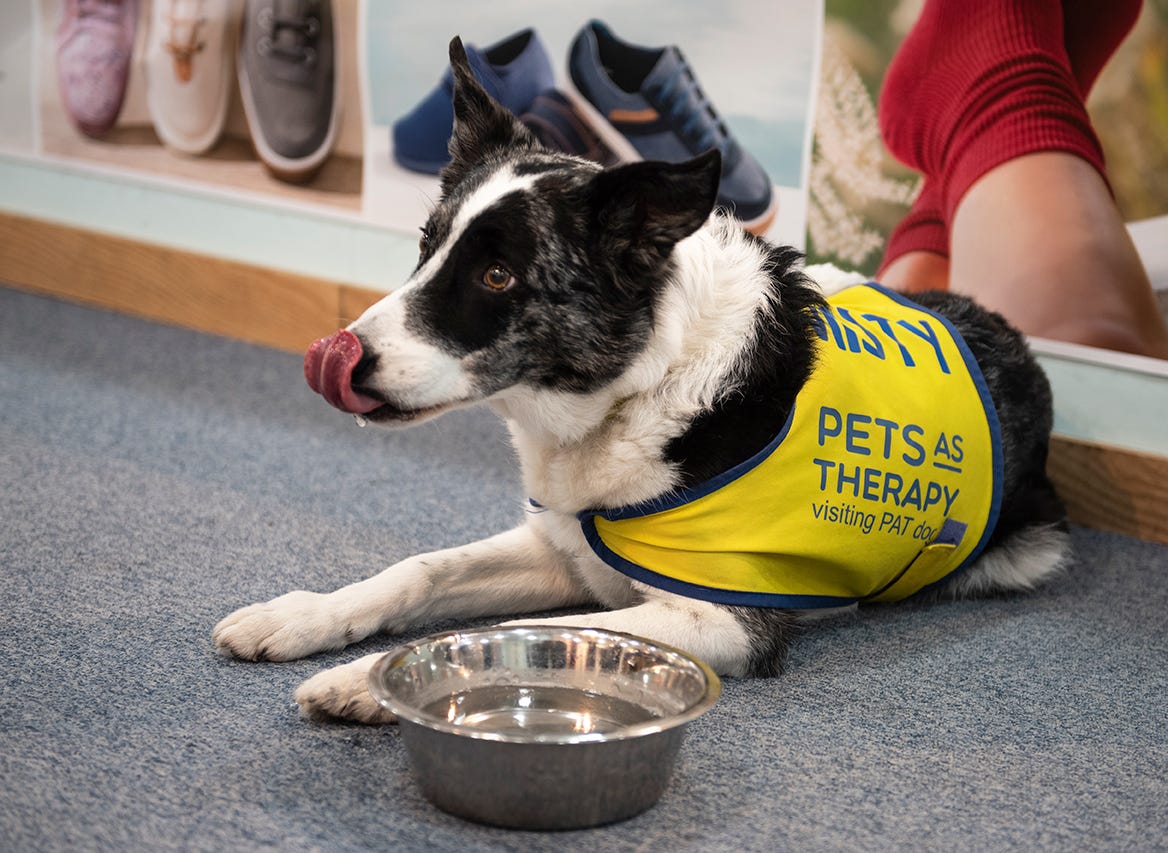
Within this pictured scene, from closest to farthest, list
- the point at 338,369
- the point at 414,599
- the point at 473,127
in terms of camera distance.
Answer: the point at 338,369 → the point at 414,599 → the point at 473,127

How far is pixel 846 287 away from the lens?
8.23 ft

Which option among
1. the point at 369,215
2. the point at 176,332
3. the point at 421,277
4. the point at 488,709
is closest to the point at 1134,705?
the point at 488,709

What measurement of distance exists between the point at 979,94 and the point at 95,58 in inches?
122

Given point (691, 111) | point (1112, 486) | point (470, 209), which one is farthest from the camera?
point (691, 111)

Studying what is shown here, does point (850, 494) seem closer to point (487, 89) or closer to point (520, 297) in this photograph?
point (520, 297)

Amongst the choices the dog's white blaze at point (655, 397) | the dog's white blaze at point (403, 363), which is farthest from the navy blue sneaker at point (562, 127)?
the dog's white blaze at point (403, 363)

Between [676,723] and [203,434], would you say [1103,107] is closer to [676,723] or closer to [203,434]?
[676,723]

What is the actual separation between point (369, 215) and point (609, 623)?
96.6 inches

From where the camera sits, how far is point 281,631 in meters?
1.95

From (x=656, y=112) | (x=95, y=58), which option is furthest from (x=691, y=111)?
(x=95, y=58)

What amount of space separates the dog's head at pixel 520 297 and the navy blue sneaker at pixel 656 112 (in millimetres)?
1532

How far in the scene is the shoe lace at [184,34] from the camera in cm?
423

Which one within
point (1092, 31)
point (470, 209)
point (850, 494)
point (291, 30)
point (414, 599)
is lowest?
point (414, 599)

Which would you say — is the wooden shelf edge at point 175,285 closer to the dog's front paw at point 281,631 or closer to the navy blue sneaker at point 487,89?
the navy blue sneaker at point 487,89
